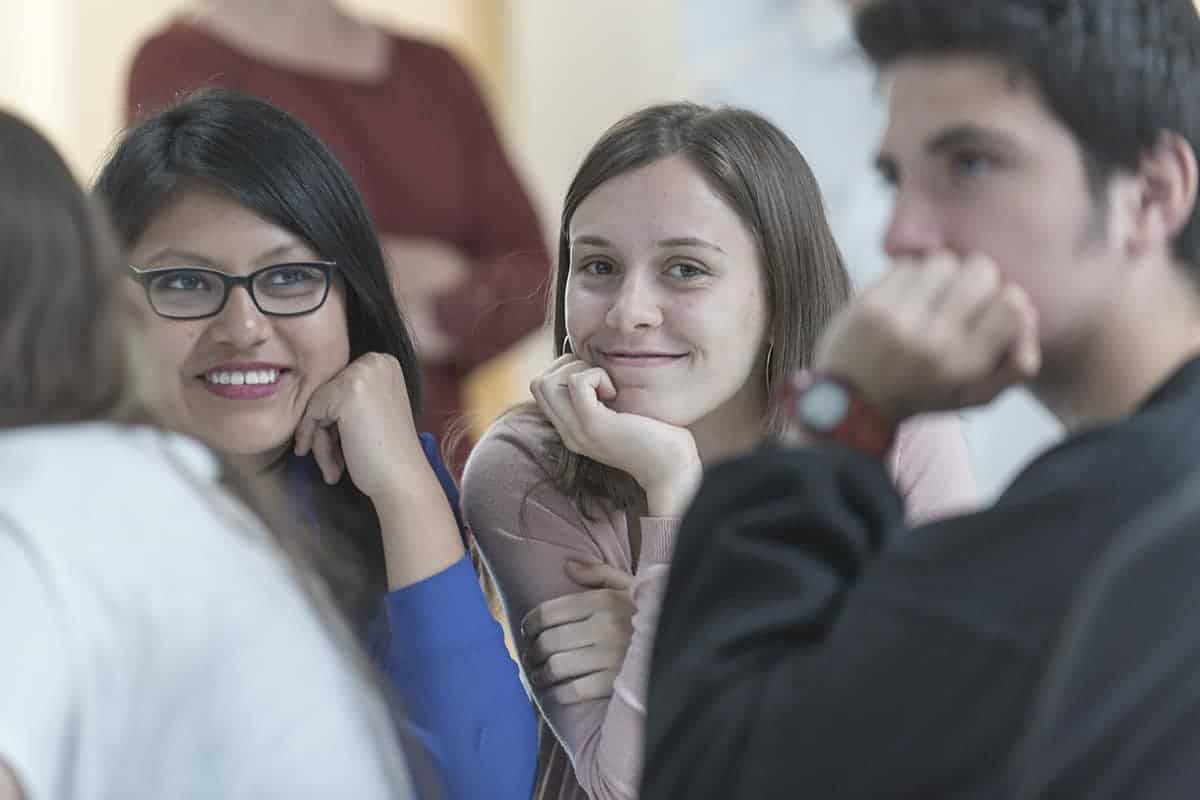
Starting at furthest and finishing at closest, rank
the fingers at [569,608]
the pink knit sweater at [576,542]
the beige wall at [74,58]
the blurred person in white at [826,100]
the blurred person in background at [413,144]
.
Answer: the beige wall at [74,58], the blurred person in white at [826,100], the blurred person in background at [413,144], the fingers at [569,608], the pink knit sweater at [576,542]

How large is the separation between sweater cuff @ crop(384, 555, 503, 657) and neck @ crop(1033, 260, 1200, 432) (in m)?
0.55

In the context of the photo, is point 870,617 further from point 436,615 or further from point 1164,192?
point 436,615

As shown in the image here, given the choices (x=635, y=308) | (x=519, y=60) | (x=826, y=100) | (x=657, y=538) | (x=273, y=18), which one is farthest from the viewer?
(x=519, y=60)

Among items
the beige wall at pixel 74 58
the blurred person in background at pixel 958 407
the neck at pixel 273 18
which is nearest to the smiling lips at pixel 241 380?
the blurred person in background at pixel 958 407

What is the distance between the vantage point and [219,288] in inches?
55.9

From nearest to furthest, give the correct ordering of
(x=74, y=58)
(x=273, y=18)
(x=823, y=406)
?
(x=823, y=406)
(x=273, y=18)
(x=74, y=58)

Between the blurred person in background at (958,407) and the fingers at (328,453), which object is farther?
the fingers at (328,453)

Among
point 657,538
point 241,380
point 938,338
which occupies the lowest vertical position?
point 657,538

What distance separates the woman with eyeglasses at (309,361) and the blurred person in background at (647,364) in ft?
0.27

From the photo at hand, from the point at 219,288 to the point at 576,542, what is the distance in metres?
0.39

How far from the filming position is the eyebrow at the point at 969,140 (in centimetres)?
92

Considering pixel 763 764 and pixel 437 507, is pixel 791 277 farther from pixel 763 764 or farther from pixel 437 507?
pixel 763 764

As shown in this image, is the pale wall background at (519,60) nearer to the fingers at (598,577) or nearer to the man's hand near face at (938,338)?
the fingers at (598,577)

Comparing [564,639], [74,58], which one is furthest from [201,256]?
[74,58]
